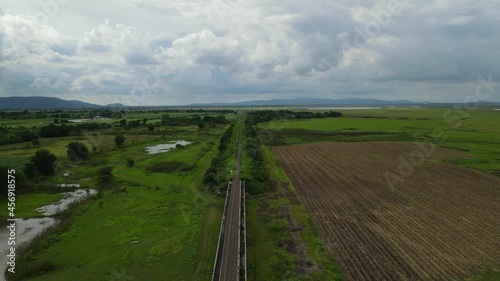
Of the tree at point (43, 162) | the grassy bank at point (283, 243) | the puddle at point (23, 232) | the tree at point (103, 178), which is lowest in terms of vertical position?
the puddle at point (23, 232)

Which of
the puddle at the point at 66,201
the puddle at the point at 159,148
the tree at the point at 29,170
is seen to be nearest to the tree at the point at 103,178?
the puddle at the point at 66,201

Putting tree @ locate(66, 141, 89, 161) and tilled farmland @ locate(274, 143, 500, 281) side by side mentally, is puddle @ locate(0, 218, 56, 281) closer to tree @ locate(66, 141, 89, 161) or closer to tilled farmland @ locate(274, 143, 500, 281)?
tilled farmland @ locate(274, 143, 500, 281)

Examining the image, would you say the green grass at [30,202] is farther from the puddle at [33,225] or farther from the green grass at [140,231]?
the puddle at [33,225]

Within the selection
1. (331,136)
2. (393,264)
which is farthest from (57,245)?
(331,136)

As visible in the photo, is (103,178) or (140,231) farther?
(103,178)

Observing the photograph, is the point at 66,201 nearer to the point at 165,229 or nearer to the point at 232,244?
the point at 165,229

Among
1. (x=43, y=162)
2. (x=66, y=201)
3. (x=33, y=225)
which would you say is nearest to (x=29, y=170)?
(x=43, y=162)
